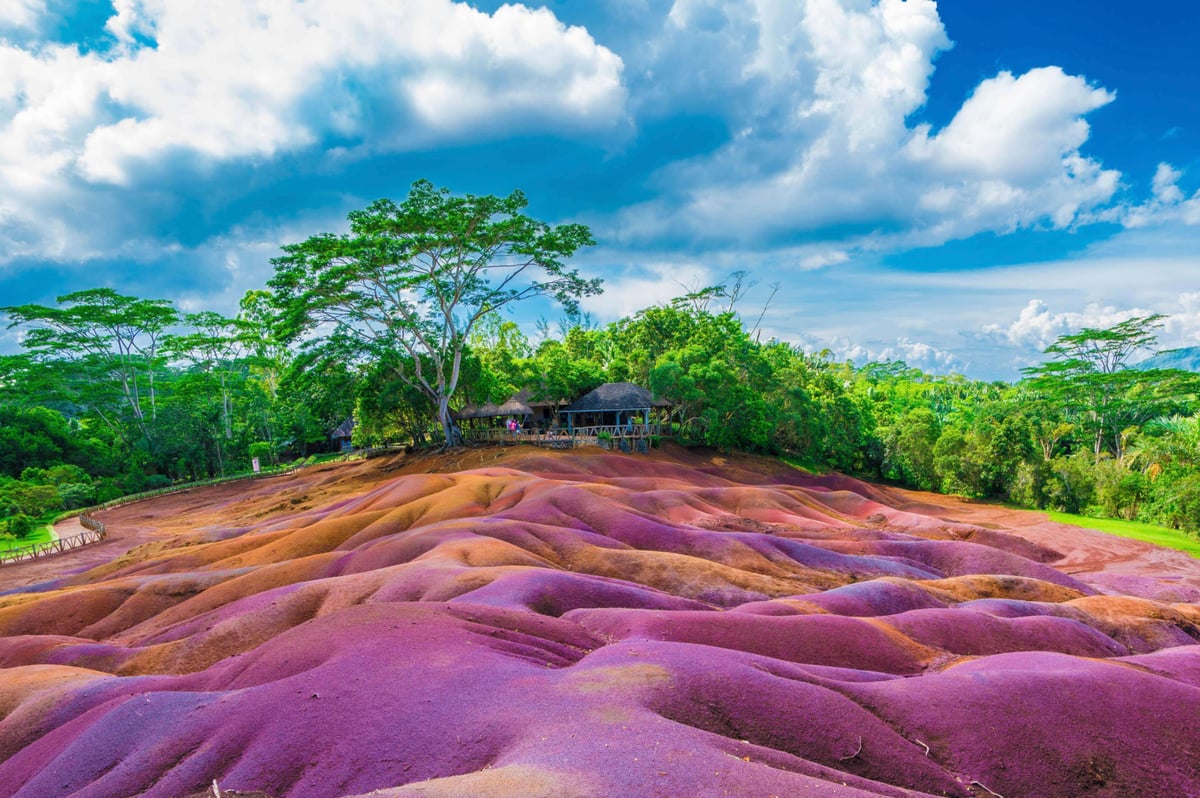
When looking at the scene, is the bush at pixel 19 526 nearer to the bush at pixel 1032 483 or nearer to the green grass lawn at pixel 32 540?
the green grass lawn at pixel 32 540

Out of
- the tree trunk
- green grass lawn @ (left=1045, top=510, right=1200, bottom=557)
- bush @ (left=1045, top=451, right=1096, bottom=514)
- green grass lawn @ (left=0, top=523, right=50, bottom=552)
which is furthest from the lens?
the tree trunk

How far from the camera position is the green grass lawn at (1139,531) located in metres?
31.7

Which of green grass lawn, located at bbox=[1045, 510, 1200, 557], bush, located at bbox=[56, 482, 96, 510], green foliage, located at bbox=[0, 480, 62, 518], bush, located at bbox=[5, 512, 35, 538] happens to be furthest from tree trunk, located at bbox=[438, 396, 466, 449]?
green grass lawn, located at bbox=[1045, 510, 1200, 557]

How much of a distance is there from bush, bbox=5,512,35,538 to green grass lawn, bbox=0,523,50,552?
34 centimetres

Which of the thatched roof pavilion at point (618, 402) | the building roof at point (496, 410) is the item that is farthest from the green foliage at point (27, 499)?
the thatched roof pavilion at point (618, 402)

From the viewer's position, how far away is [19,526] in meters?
36.5

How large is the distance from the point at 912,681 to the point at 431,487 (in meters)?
25.5

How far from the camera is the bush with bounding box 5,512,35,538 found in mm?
36219

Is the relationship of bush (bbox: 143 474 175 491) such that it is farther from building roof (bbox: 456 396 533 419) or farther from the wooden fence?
building roof (bbox: 456 396 533 419)

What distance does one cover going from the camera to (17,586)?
88.8ft

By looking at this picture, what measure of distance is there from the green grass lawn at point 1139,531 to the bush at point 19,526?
63467mm

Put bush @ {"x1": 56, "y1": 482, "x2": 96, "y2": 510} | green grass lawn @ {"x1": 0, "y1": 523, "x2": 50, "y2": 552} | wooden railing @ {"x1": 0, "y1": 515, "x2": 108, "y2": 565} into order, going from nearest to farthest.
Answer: wooden railing @ {"x1": 0, "y1": 515, "x2": 108, "y2": 565} < green grass lawn @ {"x1": 0, "y1": 523, "x2": 50, "y2": 552} < bush @ {"x1": 56, "y1": 482, "x2": 96, "y2": 510}

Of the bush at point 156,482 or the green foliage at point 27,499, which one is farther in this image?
the bush at point 156,482

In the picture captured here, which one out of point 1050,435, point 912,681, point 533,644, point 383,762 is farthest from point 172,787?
point 1050,435
